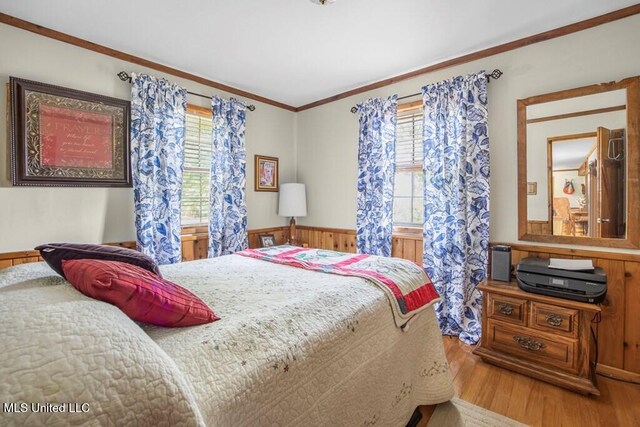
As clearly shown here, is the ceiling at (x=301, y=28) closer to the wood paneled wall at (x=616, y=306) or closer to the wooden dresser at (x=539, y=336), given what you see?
the wood paneled wall at (x=616, y=306)

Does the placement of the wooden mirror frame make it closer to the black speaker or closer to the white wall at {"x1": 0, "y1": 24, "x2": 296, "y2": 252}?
the black speaker

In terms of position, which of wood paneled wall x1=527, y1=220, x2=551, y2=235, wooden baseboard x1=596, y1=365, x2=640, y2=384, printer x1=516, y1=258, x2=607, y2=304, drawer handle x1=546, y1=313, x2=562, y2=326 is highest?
wood paneled wall x1=527, y1=220, x2=551, y2=235

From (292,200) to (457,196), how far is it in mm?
1909

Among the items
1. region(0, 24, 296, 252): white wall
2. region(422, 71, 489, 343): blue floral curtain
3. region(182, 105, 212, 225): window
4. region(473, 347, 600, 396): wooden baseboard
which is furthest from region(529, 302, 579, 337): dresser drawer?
region(0, 24, 296, 252): white wall

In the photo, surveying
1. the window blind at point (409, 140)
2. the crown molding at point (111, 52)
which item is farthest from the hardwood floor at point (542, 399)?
the crown molding at point (111, 52)

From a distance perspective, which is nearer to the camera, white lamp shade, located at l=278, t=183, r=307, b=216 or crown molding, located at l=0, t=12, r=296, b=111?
A: crown molding, located at l=0, t=12, r=296, b=111

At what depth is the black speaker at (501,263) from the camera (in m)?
2.43

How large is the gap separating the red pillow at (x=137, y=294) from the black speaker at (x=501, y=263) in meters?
2.27

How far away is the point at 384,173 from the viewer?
323cm

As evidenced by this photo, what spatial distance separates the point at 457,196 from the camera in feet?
8.93

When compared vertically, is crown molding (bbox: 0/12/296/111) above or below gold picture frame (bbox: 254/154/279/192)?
above

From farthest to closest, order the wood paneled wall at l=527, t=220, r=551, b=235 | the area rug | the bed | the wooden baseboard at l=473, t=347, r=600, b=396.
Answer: the wood paneled wall at l=527, t=220, r=551, b=235, the wooden baseboard at l=473, t=347, r=600, b=396, the area rug, the bed

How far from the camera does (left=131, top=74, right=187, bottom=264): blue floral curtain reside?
8.75ft

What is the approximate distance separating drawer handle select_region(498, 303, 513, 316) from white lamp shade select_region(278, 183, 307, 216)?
2.32 m
